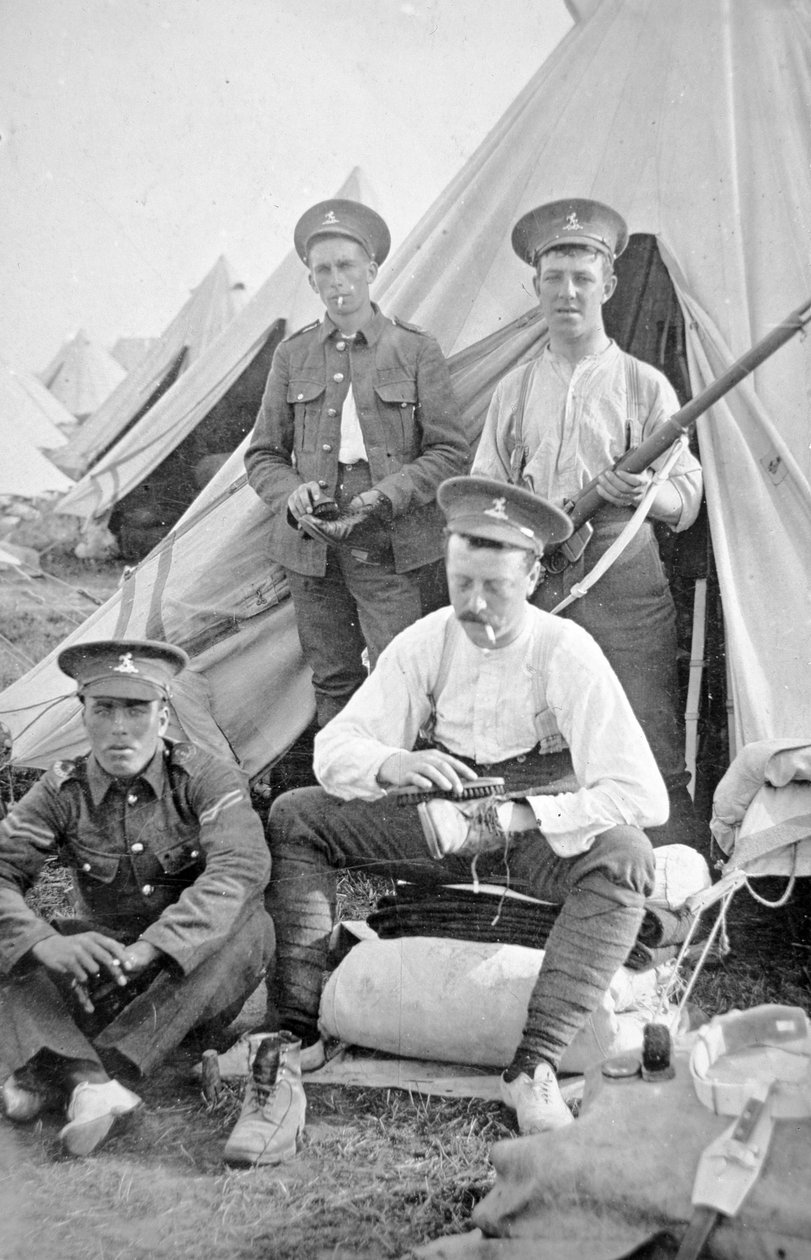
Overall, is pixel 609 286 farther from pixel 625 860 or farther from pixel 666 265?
pixel 625 860

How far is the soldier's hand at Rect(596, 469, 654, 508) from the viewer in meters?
3.21

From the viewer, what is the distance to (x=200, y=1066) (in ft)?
8.38

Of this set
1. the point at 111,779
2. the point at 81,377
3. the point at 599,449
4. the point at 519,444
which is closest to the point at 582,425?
the point at 599,449

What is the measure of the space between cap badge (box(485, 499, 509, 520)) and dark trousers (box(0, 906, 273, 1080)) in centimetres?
117

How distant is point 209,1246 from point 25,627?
383 centimetres

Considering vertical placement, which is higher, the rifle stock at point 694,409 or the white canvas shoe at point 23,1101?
the rifle stock at point 694,409

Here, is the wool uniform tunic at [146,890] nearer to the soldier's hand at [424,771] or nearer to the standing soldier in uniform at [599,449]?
the soldier's hand at [424,771]

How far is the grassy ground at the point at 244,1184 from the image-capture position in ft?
6.79

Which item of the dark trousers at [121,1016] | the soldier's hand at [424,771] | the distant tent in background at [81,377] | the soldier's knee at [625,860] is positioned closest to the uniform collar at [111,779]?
the dark trousers at [121,1016]

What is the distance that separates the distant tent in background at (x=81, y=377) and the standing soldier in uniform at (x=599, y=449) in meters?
7.14

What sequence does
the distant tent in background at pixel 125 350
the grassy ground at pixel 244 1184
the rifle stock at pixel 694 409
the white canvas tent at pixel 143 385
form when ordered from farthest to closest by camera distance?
the distant tent in background at pixel 125 350
the white canvas tent at pixel 143 385
the rifle stock at pixel 694 409
the grassy ground at pixel 244 1184

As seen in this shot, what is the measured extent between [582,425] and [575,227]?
2.11 feet

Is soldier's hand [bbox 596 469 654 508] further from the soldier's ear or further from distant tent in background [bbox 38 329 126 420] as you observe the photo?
distant tent in background [bbox 38 329 126 420]

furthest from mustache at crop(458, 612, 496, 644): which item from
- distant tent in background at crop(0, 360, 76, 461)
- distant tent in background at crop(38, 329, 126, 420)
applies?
distant tent in background at crop(38, 329, 126, 420)
